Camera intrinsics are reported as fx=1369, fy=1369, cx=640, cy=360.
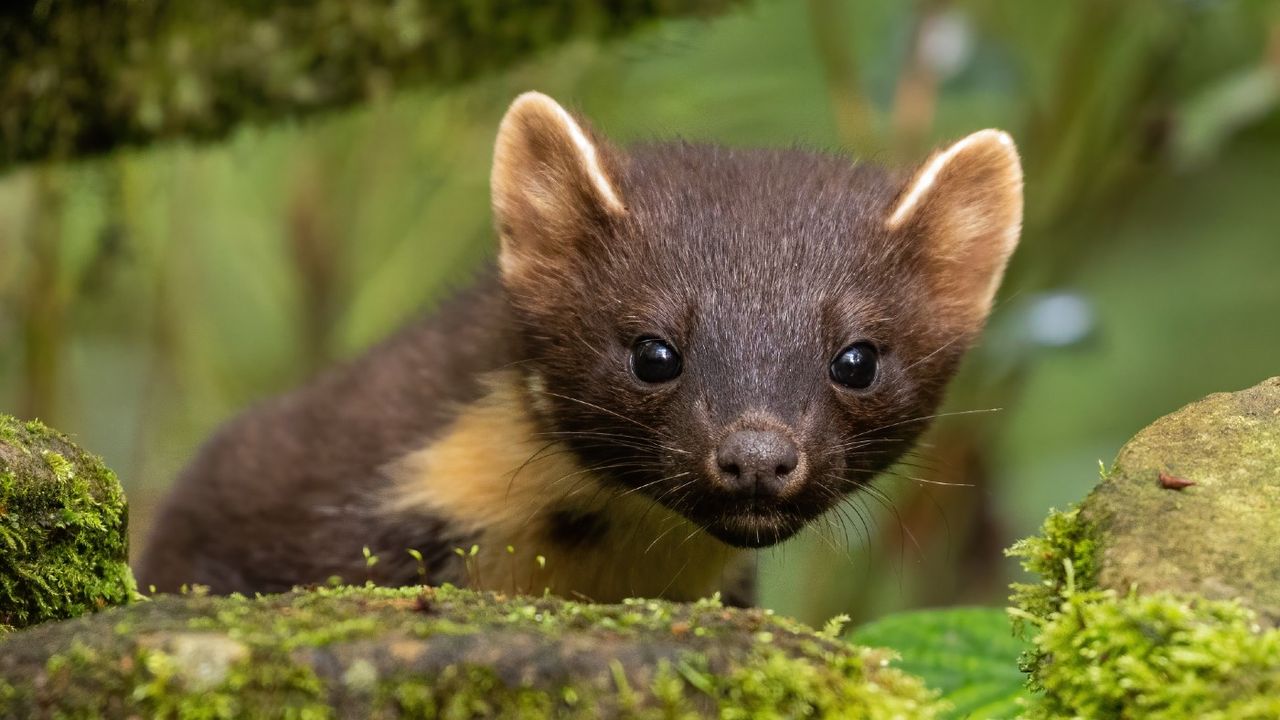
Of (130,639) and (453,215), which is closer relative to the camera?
(130,639)

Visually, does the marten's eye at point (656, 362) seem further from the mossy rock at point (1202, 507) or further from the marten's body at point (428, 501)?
the mossy rock at point (1202, 507)

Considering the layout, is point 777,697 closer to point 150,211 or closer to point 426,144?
point 426,144

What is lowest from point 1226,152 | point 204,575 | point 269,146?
point 204,575

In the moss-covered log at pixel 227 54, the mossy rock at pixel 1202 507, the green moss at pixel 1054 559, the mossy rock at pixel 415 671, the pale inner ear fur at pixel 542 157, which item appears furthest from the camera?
the moss-covered log at pixel 227 54

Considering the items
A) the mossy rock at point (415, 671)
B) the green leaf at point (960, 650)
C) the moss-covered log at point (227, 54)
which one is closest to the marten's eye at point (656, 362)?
the green leaf at point (960, 650)

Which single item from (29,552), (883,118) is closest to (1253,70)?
(883,118)

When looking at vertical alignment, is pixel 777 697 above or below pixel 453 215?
below

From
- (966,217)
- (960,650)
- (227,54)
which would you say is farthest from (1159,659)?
(227,54)
